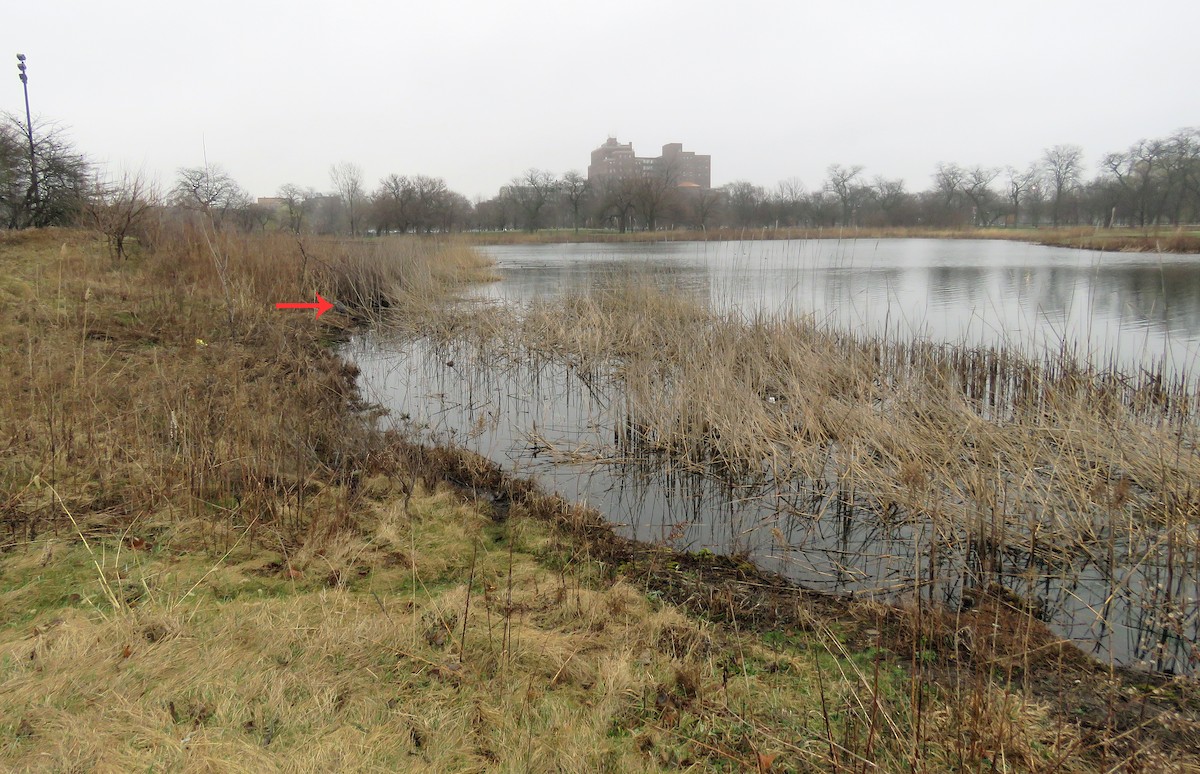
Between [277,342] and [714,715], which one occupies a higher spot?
[277,342]

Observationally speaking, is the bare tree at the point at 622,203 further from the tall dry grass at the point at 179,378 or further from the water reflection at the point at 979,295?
the tall dry grass at the point at 179,378

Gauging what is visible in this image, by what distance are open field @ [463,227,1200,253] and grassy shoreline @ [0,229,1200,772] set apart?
6.85m

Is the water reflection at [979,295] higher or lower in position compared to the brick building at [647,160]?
lower

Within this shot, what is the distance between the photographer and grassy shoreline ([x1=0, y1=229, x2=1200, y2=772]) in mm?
1992

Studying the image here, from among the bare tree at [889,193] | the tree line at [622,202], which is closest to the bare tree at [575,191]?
the tree line at [622,202]

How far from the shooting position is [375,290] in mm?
13242

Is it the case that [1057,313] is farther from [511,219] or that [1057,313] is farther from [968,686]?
[511,219]

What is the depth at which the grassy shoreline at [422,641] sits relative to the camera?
6.54ft

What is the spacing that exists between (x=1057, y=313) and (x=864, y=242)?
21460mm

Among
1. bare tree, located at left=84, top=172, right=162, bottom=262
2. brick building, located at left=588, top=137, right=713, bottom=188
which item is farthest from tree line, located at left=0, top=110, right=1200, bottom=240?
brick building, located at left=588, top=137, right=713, bottom=188

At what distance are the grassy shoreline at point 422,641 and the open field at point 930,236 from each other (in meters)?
6.85

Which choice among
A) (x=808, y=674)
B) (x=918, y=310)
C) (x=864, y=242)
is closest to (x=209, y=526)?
(x=808, y=674)

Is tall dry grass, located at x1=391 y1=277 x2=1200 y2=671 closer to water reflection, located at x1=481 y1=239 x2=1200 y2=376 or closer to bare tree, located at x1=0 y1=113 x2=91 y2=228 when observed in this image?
water reflection, located at x1=481 y1=239 x2=1200 y2=376

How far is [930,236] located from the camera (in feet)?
120
